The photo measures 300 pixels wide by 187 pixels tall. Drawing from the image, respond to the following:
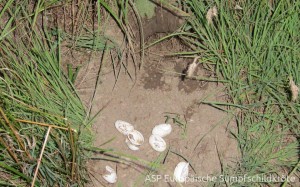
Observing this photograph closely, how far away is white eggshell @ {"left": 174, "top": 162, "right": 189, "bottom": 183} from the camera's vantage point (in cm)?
189

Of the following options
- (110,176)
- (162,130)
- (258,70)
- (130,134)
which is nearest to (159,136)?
(162,130)

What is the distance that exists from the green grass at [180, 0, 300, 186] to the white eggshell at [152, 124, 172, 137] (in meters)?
0.23

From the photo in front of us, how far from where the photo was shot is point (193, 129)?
198cm

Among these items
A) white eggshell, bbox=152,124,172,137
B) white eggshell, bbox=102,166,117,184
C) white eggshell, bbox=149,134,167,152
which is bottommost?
white eggshell, bbox=102,166,117,184

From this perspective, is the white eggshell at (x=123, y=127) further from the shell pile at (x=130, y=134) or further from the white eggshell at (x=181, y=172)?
the white eggshell at (x=181, y=172)

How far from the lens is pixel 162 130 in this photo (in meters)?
1.97

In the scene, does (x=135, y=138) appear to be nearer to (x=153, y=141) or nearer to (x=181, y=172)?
(x=153, y=141)

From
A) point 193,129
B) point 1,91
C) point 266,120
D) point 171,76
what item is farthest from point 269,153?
point 1,91

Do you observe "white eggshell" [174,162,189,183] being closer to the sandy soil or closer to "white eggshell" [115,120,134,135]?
the sandy soil

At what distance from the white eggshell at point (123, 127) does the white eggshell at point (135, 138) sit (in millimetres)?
25

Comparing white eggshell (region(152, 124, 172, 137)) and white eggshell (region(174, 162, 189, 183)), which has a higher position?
white eggshell (region(152, 124, 172, 137))

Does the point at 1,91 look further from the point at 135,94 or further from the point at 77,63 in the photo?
the point at 135,94

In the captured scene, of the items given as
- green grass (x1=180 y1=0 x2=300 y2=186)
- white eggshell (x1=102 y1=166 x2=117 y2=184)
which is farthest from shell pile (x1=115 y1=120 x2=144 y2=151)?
green grass (x1=180 y1=0 x2=300 y2=186)

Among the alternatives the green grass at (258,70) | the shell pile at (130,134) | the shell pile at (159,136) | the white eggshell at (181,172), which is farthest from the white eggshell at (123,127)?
the green grass at (258,70)
